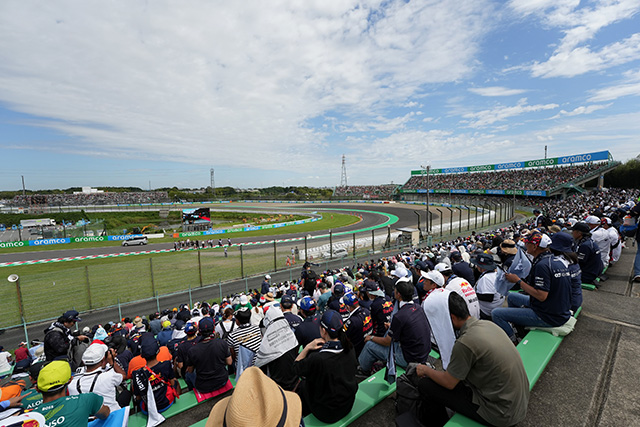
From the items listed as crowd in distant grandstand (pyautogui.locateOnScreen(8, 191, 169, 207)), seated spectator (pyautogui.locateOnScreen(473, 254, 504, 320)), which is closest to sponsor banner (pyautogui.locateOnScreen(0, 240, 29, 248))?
seated spectator (pyautogui.locateOnScreen(473, 254, 504, 320))

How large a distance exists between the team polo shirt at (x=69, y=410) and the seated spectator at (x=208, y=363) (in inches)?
56.7

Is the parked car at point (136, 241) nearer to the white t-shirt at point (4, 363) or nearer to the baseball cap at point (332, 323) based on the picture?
the white t-shirt at point (4, 363)

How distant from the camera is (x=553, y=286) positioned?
139 inches

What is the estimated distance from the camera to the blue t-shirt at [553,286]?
3.47 metres

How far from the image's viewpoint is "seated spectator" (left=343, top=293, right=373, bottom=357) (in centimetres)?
436

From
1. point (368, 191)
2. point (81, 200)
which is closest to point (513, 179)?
point (368, 191)

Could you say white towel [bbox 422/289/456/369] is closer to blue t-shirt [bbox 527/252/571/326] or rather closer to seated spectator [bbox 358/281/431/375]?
seated spectator [bbox 358/281/431/375]

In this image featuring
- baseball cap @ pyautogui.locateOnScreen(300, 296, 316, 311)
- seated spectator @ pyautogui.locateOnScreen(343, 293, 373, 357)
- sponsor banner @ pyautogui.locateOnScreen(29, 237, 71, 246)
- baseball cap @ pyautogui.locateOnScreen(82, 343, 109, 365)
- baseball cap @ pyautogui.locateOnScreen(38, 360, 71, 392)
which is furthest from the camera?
sponsor banner @ pyautogui.locateOnScreen(29, 237, 71, 246)

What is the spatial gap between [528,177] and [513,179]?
2.67m

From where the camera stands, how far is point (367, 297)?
5488 millimetres

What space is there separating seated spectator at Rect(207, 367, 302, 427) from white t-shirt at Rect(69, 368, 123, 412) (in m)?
3.06

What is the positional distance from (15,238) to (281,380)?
54270 millimetres

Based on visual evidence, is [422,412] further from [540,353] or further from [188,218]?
[188,218]

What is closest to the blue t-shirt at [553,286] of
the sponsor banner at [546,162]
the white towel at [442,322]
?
the white towel at [442,322]
